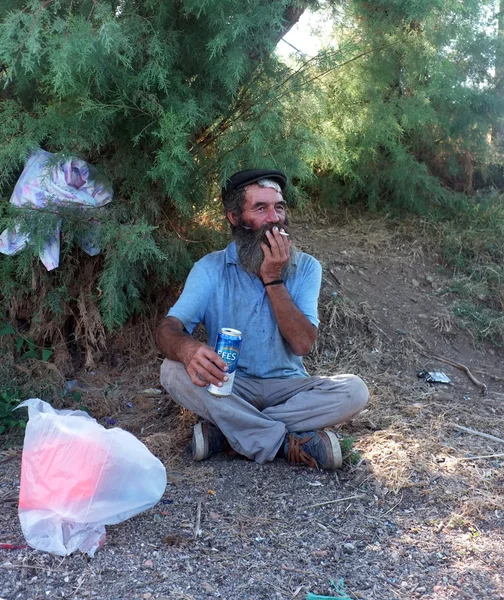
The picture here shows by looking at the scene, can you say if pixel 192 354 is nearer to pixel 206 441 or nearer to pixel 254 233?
pixel 206 441

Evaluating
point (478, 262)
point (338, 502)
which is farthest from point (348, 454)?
point (478, 262)

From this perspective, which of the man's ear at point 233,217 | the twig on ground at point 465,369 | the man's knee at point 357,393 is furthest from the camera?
the twig on ground at point 465,369

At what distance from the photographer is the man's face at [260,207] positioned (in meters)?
3.59

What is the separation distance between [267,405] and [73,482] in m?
1.30

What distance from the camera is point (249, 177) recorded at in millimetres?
3602

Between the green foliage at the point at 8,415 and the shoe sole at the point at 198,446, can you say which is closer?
the shoe sole at the point at 198,446

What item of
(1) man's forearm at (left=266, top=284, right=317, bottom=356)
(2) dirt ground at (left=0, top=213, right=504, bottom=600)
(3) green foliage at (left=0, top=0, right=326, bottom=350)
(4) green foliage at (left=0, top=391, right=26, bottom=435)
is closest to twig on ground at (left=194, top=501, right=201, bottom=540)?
(2) dirt ground at (left=0, top=213, right=504, bottom=600)

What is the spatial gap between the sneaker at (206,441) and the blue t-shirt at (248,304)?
33 centimetres

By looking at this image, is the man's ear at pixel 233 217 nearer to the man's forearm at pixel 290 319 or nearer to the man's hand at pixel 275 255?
the man's hand at pixel 275 255

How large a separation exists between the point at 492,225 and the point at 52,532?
481 centimetres

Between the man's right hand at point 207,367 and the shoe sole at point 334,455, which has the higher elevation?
the man's right hand at point 207,367

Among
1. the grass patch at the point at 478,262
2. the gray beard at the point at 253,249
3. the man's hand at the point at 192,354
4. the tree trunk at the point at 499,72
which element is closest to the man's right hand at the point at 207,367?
the man's hand at the point at 192,354

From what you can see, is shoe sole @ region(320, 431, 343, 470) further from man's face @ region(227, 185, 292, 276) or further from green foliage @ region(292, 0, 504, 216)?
green foliage @ region(292, 0, 504, 216)

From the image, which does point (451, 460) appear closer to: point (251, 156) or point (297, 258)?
point (297, 258)
